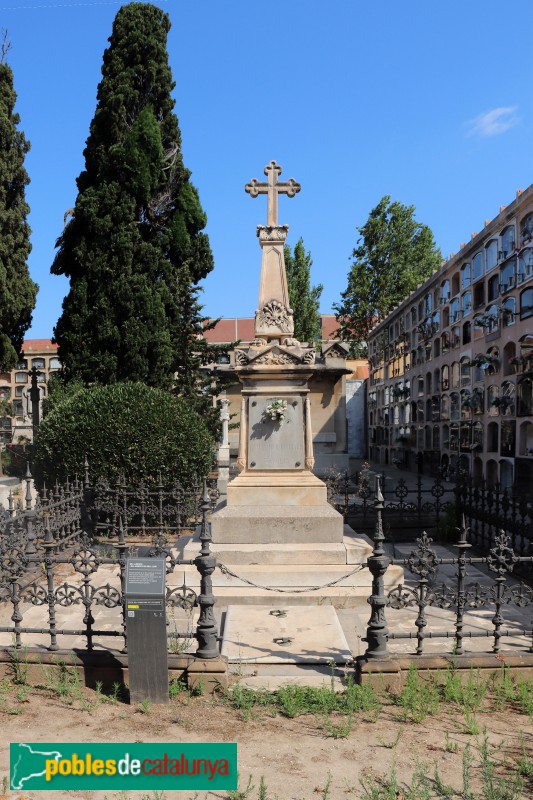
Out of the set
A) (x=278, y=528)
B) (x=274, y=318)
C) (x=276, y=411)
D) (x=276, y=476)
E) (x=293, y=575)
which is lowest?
(x=293, y=575)

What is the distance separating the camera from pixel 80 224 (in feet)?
60.9

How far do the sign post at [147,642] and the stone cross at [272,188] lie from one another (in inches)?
292

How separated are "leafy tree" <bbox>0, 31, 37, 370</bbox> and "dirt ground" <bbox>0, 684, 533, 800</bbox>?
17274 mm

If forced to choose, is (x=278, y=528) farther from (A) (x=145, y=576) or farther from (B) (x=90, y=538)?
(A) (x=145, y=576)

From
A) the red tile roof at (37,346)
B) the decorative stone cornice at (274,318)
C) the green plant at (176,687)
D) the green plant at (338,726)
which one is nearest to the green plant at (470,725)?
the green plant at (338,726)

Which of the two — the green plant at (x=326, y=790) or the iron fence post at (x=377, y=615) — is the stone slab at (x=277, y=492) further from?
the green plant at (x=326, y=790)

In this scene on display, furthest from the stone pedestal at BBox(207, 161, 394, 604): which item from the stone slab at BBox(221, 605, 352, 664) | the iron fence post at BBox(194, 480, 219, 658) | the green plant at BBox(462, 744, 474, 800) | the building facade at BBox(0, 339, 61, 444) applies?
the building facade at BBox(0, 339, 61, 444)

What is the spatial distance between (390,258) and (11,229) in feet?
98.3

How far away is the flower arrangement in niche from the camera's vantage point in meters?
9.61

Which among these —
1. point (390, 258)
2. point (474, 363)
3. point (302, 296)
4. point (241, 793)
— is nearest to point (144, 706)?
point (241, 793)

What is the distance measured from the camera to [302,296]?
3950cm

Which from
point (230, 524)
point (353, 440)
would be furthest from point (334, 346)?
point (353, 440)

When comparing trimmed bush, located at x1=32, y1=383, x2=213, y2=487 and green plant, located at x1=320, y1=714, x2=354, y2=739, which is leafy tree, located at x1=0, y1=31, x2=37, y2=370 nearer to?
trimmed bush, located at x1=32, y1=383, x2=213, y2=487

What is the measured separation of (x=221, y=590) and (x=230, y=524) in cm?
147
